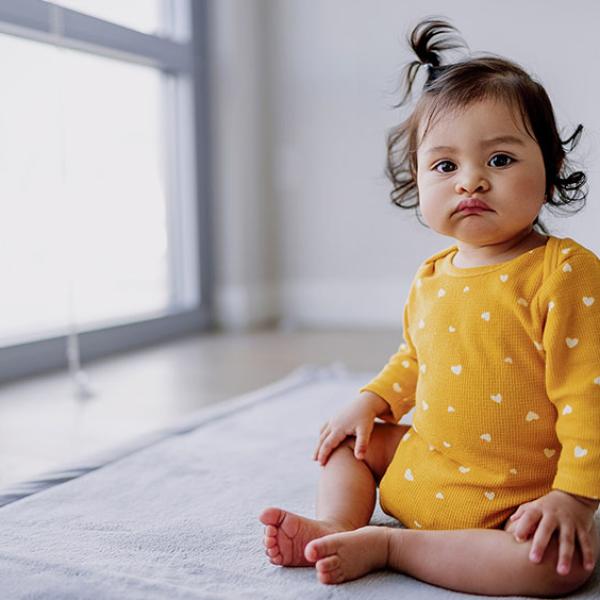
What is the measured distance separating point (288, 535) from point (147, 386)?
1076mm

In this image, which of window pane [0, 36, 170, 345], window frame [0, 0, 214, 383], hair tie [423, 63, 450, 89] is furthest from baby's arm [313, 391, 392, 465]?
window frame [0, 0, 214, 383]

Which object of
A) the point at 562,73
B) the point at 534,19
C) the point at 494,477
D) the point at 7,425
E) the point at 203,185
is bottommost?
the point at 7,425

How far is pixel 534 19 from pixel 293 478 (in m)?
1.82

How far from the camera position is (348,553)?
0.78 metres

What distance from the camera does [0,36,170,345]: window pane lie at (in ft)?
6.58

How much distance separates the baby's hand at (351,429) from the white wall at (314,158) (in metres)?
1.69

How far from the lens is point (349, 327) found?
105 inches

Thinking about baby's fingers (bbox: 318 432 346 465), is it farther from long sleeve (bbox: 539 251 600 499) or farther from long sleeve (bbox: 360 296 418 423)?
long sleeve (bbox: 539 251 600 499)

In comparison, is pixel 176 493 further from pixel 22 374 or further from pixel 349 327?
pixel 349 327

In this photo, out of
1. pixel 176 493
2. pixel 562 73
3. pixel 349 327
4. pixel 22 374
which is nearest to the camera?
pixel 176 493

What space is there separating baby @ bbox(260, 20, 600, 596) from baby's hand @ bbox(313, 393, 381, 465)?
0.17 feet


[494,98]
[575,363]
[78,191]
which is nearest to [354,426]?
[575,363]

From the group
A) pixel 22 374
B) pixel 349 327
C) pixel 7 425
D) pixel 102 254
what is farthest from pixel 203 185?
pixel 7 425

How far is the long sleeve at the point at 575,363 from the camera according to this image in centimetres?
72
